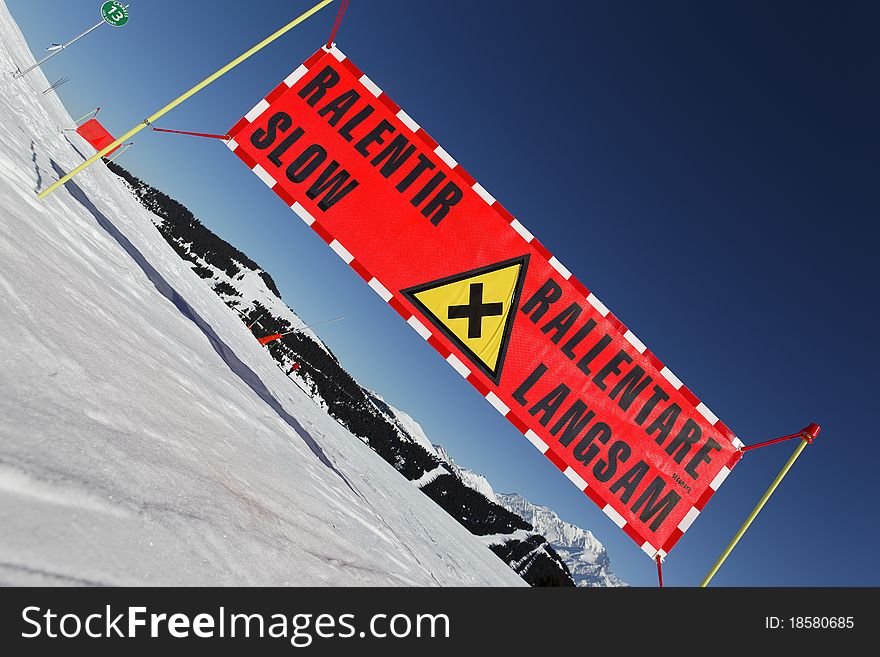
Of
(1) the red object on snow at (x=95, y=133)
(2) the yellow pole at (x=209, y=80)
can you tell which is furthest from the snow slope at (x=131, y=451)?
(1) the red object on snow at (x=95, y=133)

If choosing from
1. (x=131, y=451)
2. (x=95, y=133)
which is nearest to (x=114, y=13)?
(x=95, y=133)

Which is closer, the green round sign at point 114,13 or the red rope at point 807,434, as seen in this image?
the red rope at point 807,434

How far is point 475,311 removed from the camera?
6.94 meters

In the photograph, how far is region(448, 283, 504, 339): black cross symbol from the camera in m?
6.89

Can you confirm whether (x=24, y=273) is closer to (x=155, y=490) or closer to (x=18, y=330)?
(x=18, y=330)

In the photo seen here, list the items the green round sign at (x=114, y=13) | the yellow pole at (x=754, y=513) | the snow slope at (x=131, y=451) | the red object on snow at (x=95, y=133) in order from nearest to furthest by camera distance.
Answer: the snow slope at (x=131, y=451), the yellow pole at (x=754, y=513), the green round sign at (x=114, y=13), the red object on snow at (x=95, y=133)

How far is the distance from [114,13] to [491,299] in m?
13.9

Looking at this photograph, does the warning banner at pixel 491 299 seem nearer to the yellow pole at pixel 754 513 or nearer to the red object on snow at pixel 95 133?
the yellow pole at pixel 754 513

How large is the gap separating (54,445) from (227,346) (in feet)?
21.5

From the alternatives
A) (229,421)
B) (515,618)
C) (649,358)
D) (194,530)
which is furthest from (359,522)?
(649,358)

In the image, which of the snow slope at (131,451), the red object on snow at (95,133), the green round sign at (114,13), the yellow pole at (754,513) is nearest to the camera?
the snow slope at (131,451)

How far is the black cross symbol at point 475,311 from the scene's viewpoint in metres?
6.89

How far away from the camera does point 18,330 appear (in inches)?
108

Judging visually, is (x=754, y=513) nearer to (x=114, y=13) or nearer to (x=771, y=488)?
(x=771, y=488)
